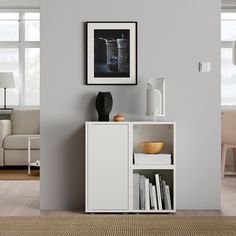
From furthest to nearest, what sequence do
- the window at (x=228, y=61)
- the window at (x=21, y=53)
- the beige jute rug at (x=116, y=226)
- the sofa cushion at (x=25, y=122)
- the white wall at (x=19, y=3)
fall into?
the window at (x=21, y=53) → the white wall at (x=19, y=3) → the window at (x=228, y=61) → the sofa cushion at (x=25, y=122) → the beige jute rug at (x=116, y=226)

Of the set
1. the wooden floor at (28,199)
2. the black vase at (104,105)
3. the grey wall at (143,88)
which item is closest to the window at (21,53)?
the wooden floor at (28,199)

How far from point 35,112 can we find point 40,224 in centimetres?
487

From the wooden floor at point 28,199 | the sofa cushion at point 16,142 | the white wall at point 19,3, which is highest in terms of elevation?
the white wall at point 19,3

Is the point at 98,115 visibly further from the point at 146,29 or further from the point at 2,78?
the point at 2,78

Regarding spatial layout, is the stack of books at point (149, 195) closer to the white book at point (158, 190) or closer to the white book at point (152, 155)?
the white book at point (158, 190)

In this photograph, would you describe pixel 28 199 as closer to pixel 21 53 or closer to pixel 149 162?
pixel 149 162

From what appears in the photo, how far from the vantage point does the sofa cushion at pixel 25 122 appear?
8.40 m

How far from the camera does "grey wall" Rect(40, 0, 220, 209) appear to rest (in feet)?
15.7

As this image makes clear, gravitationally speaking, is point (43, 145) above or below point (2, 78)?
below

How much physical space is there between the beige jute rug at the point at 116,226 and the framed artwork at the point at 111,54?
1183 mm

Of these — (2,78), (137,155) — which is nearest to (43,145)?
(137,155)

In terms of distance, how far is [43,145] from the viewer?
15.8 feet

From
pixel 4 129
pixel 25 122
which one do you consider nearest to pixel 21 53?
pixel 25 122

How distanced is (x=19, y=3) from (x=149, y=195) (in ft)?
17.1
